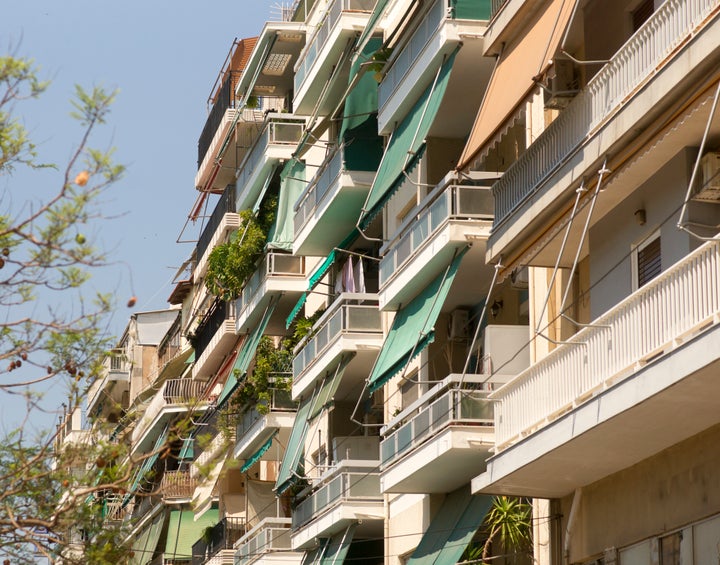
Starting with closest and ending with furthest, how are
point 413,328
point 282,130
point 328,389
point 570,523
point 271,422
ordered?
1. point 570,523
2. point 413,328
3. point 328,389
4. point 271,422
5. point 282,130

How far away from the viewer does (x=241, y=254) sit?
4281 cm

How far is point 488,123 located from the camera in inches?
886

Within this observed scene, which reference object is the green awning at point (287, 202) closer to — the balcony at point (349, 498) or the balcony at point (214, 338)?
the balcony at point (214, 338)

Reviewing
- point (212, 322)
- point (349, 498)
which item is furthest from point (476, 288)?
point (212, 322)

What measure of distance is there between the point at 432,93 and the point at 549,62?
242 inches

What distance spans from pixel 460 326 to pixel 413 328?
1261 millimetres

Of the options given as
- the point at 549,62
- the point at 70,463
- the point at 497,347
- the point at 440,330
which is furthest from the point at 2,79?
the point at 440,330

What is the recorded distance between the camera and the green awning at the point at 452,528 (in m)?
24.4

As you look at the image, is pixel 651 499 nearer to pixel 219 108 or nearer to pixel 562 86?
pixel 562 86

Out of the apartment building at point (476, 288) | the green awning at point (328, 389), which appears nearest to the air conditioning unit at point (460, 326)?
the apartment building at point (476, 288)

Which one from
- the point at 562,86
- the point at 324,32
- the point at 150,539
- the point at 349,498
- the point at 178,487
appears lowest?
the point at 349,498

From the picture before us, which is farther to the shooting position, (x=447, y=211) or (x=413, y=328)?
(x=413, y=328)

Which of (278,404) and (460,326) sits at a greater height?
(278,404)

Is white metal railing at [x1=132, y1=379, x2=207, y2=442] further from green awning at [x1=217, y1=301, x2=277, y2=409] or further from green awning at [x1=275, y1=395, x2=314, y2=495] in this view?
green awning at [x1=275, y1=395, x2=314, y2=495]
